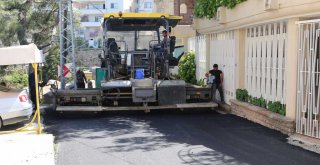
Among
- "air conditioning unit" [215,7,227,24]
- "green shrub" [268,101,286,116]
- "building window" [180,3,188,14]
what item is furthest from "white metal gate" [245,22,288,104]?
"building window" [180,3,188,14]

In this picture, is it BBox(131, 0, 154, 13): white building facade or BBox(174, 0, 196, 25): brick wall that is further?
BBox(131, 0, 154, 13): white building facade

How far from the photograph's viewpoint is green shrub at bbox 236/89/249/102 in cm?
1319

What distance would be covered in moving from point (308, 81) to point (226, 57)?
18.8 feet

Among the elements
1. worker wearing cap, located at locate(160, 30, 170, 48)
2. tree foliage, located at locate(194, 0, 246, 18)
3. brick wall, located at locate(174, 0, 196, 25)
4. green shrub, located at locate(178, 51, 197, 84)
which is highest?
brick wall, located at locate(174, 0, 196, 25)

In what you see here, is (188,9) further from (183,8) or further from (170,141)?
(170,141)

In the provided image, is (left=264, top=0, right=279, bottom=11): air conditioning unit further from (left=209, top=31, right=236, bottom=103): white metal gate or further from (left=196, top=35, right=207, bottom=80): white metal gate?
(left=196, top=35, right=207, bottom=80): white metal gate

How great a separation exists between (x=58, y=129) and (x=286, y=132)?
572cm

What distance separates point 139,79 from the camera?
13.6 m

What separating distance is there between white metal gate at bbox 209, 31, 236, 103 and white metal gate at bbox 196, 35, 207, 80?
4.50 feet

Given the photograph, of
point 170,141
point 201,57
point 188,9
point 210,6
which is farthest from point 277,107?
point 188,9

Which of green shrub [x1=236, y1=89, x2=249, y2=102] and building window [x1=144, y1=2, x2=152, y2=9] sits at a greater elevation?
building window [x1=144, y1=2, x2=152, y2=9]

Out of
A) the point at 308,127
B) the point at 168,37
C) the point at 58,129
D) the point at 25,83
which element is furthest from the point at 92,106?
the point at 25,83

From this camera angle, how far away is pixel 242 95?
13.4 m

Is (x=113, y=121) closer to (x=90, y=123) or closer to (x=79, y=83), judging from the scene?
(x=90, y=123)
